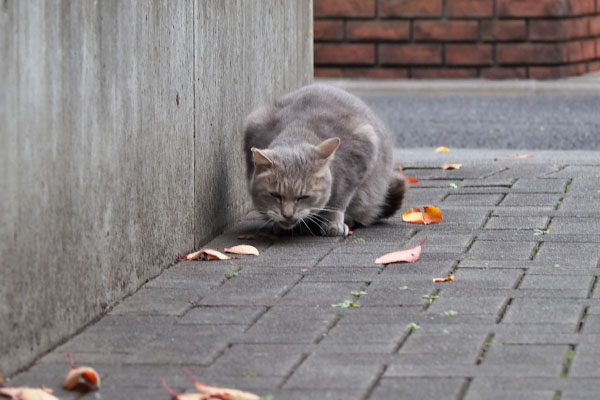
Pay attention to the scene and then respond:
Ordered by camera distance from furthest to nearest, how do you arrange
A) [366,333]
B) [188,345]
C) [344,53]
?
[344,53], [366,333], [188,345]

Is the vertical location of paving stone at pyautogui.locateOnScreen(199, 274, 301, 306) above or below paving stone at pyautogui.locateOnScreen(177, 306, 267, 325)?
below

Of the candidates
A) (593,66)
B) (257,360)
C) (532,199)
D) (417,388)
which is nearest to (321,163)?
(532,199)

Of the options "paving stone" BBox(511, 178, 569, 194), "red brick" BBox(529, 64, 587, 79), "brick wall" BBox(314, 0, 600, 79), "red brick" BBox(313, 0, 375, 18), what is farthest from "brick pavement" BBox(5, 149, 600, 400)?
"red brick" BBox(313, 0, 375, 18)

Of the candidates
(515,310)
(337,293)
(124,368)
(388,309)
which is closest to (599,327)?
(515,310)

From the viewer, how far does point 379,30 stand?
17500mm

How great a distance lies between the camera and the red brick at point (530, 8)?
1692 cm

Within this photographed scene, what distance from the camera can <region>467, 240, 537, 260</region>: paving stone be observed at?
512 cm

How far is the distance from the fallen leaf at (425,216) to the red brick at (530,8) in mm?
11442

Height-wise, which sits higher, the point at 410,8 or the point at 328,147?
the point at 410,8

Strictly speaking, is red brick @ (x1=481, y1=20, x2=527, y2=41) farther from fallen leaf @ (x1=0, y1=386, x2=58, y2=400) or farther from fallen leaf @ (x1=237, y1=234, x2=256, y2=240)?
fallen leaf @ (x1=0, y1=386, x2=58, y2=400)

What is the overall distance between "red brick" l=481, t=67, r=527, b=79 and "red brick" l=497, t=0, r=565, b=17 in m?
0.79

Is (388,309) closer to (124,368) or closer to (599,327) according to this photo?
(599,327)

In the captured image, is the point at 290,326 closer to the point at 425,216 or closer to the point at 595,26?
Result: the point at 425,216

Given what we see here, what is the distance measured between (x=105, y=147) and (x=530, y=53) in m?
13.7
